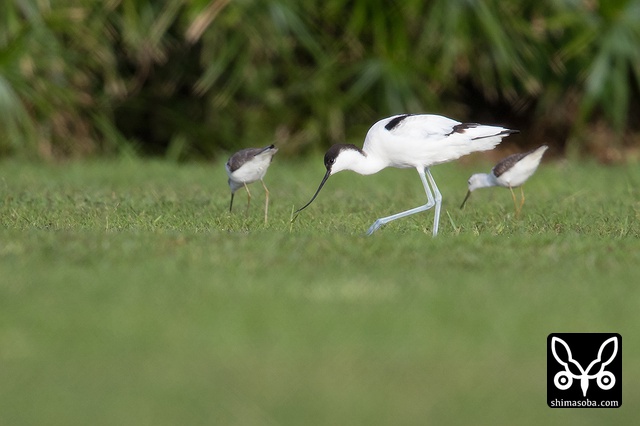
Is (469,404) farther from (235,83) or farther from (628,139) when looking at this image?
(628,139)

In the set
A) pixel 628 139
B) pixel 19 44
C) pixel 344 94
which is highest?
pixel 19 44

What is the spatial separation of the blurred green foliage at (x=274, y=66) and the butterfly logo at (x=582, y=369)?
8454mm

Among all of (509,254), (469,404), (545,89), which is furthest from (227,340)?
(545,89)

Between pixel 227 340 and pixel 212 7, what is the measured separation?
8396 millimetres

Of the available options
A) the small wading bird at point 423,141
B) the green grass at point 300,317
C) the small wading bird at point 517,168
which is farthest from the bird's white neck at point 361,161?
the small wading bird at point 517,168

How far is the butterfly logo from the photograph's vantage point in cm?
483

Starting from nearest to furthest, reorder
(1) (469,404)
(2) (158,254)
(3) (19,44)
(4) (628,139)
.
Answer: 1. (1) (469,404)
2. (2) (158,254)
3. (3) (19,44)
4. (4) (628,139)

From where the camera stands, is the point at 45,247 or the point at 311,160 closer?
the point at 45,247

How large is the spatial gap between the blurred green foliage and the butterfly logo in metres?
8.45

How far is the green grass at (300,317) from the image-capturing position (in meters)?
4.40

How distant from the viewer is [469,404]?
4.41 m

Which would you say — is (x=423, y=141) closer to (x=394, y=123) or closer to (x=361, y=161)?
(x=394, y=123)

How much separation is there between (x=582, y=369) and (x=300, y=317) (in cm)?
128

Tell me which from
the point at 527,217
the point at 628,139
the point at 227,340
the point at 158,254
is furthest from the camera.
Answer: the point at 628,139
